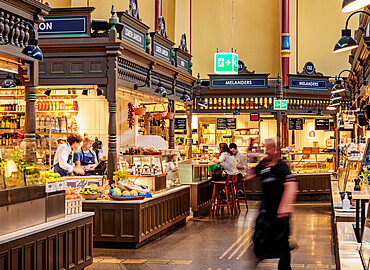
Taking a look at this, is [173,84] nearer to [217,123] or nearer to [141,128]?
[141,128]

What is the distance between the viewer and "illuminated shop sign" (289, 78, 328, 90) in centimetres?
1792

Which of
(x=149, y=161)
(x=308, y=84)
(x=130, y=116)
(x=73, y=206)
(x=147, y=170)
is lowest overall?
(x=73, y=206)

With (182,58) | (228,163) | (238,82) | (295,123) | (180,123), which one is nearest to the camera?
(228,163)

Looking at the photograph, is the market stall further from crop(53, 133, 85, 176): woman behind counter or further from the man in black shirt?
the man in black shirt

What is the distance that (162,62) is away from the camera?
464 inches

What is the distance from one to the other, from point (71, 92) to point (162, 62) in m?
2.53

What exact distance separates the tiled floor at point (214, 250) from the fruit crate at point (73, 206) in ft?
3.10

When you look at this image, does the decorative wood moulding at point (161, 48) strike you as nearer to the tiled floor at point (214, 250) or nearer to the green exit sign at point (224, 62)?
the green exit sign at point (224, 62)

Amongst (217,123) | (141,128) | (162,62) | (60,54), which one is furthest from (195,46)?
(60,54)

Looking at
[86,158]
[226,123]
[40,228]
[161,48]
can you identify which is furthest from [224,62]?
[40,228]

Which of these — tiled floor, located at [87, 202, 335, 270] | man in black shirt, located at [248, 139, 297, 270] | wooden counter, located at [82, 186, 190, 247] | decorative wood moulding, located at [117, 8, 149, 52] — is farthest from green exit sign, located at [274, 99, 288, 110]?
man in black shirt, located at [248, 139, 297, 270]

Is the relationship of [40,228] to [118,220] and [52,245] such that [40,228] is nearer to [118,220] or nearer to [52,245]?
[52,245]

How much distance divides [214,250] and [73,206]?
2722mm

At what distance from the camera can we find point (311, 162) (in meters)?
16.2
